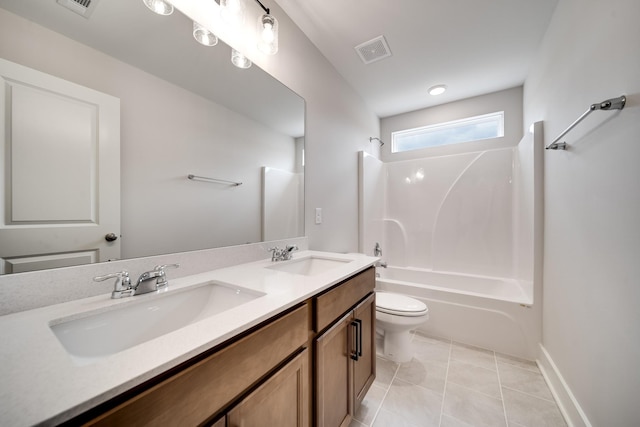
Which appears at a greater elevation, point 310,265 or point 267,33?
point 267,33

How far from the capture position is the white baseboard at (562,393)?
1190mm

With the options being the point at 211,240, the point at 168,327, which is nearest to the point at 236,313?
the point at 168,327

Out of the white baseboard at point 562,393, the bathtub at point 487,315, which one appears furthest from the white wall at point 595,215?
the bathtub at point 487,315

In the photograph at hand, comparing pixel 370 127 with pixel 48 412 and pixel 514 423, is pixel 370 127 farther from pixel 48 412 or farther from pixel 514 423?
pixel 48 412

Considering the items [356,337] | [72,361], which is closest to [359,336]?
[356,337]

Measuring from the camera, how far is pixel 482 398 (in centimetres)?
145

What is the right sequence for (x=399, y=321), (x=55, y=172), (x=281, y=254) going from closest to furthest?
(x=55, y=172) → (x=281, y=254) → (x=399, y=321)

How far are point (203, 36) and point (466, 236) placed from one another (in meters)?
3.01

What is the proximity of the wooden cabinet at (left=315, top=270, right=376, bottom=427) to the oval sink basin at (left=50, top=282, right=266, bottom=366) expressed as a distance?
0.39 meters

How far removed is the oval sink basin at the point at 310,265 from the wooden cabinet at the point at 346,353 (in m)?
0.22

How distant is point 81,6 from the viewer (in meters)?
0.76

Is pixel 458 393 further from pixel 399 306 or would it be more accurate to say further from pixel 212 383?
pixel 212 383

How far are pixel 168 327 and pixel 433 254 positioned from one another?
2.84m

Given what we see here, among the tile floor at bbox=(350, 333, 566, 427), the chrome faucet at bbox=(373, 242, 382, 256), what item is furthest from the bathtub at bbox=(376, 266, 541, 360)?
the chrome faucet at bbox=(373, 242, 382, 256)
